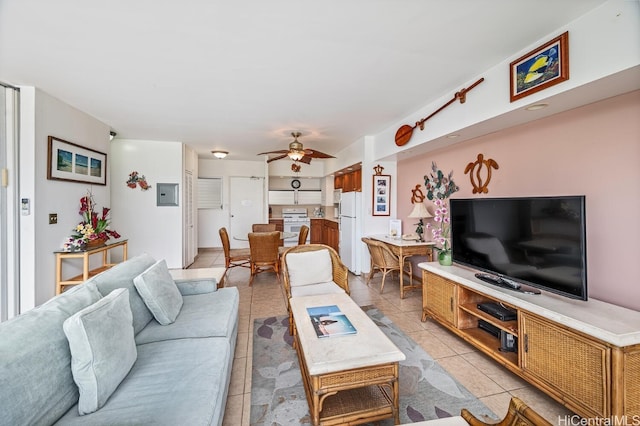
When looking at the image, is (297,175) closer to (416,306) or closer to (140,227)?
(140,227)

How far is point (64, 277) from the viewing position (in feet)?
10.6

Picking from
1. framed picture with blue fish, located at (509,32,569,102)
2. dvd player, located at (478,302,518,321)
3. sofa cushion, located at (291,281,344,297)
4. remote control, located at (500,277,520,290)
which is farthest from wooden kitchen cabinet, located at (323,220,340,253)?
framed picture with blue fish, located at (509,32,569,102)

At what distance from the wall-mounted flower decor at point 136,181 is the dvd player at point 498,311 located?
5.38 metres

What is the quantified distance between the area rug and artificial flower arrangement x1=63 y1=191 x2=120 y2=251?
8.15 feet

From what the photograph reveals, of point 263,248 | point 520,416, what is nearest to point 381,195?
point 263,248

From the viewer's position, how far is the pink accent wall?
5.96ft

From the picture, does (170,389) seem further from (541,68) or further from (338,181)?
(338,181)

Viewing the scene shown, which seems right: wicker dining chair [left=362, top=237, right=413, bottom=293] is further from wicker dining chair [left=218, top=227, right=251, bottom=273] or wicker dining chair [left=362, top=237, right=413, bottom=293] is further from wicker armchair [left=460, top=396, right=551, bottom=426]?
wicker armchair [left=460, top=396, right=551, bottom=426]

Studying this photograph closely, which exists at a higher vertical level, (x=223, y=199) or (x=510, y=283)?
(x=223, y=199)

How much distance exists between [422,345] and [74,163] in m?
4.51

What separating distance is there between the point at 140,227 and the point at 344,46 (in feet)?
15.7

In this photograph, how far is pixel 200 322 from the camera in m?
1.94

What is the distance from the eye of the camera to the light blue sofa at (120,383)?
3.24 feet

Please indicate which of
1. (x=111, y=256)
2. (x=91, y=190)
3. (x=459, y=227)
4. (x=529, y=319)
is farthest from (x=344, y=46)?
(x=111, y=256)
